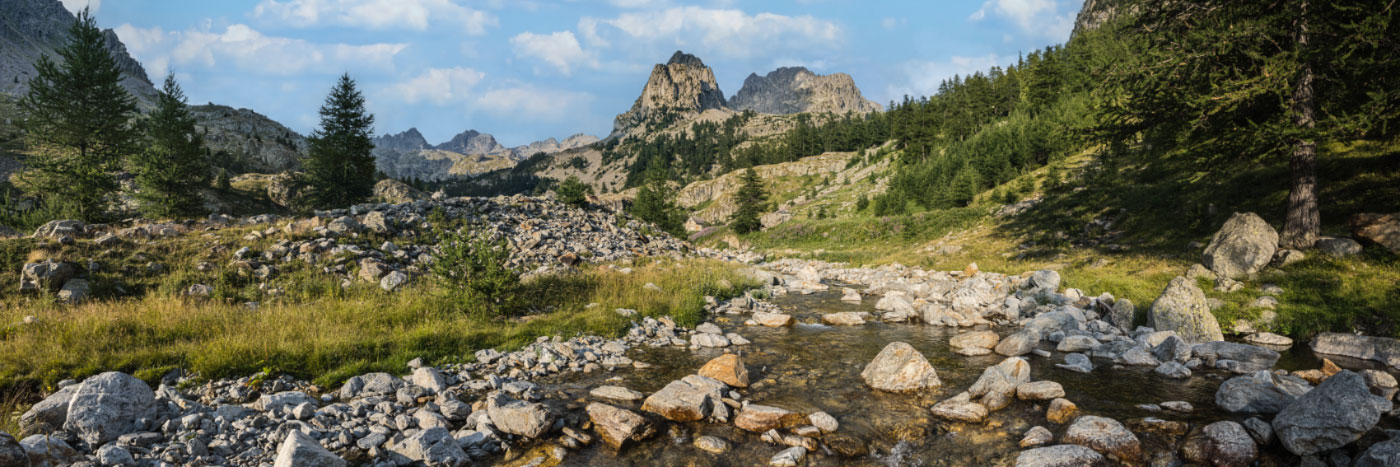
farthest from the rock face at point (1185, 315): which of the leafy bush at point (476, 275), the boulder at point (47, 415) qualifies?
the boulder at point (47, 415)

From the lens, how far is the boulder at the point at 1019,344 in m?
11.0

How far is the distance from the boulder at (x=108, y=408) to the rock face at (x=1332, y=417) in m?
14.6

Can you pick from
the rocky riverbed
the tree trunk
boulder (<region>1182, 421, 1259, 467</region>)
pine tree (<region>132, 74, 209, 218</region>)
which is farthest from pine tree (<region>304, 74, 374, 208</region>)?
the tree trunk

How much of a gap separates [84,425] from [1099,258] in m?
29.3

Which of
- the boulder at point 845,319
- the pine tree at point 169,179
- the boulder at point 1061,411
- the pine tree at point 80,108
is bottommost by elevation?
the boulder at point 845,319

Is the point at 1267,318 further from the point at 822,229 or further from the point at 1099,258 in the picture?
the point at 822,229

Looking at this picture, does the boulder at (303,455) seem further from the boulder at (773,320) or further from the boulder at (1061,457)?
the boulder at (773,320)

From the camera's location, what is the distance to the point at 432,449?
607 centimetres

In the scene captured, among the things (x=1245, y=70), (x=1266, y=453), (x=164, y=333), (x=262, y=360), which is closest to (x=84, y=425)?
(x=262, y=360)

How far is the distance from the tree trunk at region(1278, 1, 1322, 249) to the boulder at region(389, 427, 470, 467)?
2275cm

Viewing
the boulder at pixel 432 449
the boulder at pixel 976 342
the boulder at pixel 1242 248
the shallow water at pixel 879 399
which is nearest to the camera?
the boulder at pixel 432 449

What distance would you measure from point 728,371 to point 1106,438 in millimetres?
5710

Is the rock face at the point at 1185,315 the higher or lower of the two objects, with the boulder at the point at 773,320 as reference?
higher

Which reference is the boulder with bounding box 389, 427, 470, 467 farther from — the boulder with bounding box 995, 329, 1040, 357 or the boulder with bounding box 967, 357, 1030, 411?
the boulder with bounding box 995, 329, 1040, 357
